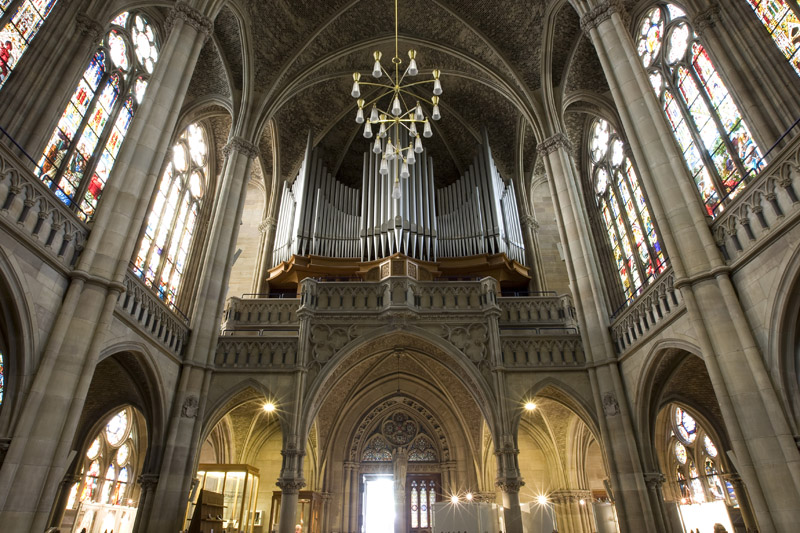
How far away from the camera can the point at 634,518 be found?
32.9 feet

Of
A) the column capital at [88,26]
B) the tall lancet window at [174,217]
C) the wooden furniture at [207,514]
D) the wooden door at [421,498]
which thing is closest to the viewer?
the wooden furniture at [207,514]

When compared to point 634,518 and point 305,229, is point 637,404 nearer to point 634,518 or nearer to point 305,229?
point 634,518

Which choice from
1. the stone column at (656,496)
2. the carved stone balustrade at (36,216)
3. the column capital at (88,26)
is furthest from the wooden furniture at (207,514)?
the column capital at (88,26)

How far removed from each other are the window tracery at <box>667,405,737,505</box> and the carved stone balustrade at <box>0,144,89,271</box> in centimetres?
1446

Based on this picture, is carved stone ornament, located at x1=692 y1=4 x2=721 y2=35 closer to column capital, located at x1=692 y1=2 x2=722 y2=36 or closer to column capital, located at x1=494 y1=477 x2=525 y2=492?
column capital, located at x1=692 y1=2 x2=722 y2=36

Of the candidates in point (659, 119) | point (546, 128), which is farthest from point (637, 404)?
point (546, 128)

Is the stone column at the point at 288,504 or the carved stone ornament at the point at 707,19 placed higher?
the carved stone ornament at the point at 707,19

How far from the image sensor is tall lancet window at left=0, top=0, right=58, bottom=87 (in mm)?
8797

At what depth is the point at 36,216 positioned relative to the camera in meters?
7.50

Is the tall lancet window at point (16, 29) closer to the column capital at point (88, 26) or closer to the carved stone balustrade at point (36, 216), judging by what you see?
the column capital at point (88, 26)

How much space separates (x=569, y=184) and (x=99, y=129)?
12061 mm

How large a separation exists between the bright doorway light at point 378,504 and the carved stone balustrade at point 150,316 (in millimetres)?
8721

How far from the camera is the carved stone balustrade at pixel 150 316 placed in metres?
9.73

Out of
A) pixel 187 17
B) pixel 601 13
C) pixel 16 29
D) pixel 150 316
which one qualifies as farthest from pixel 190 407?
pixel 601 13
